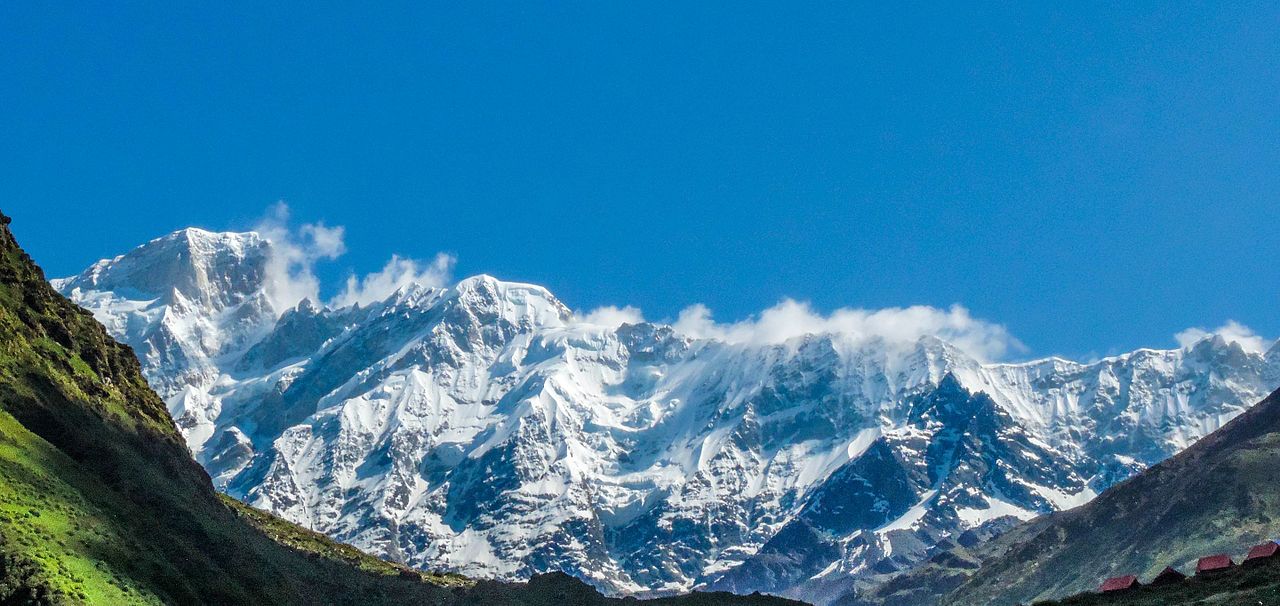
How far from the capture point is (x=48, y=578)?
91.9 meters

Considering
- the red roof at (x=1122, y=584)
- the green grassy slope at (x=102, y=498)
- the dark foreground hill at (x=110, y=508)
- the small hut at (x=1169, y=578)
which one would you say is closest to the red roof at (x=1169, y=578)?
the small hut at (x=1169, y=578)

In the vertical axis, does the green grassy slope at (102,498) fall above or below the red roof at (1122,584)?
above

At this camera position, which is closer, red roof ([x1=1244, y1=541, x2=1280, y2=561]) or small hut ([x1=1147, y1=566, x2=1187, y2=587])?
red roof ([x1=1244, y1=541, x2=1280, y2=561])

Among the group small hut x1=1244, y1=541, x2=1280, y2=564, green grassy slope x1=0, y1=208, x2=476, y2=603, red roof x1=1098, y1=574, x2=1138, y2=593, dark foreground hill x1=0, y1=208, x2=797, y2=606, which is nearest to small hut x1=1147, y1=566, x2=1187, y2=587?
red roof x1=1098, y1=574, x2=1138, y2=593

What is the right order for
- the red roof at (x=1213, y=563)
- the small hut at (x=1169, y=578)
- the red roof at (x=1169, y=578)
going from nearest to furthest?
the small hut at (x=1169, y=578) → the red roof at (x=1169, y=578) → the red roof at (x=1213, y=563)

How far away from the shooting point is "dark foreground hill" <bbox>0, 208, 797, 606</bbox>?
99.5 m

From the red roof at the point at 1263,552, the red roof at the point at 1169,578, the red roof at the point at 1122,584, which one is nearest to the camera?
the red roof at the point at 1263,552

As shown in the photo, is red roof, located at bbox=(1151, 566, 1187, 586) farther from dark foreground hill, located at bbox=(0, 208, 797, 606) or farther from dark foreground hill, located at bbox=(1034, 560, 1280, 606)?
dark foreground hill, located at bbox=(0, 208, 797, 606)

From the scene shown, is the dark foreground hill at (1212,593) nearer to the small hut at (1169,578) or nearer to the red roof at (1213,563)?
the small hut at (1169,578)

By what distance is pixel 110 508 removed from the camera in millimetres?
116250

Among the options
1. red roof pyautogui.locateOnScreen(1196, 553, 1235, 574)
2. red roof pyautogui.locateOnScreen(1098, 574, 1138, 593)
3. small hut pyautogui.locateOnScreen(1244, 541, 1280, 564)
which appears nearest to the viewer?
small hut pyautogui.locateOnScreen(1244, 541, 1280, 564)

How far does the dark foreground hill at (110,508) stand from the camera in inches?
3917

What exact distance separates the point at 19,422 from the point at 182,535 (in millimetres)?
18462

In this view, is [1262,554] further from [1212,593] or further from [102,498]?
[102,498]
